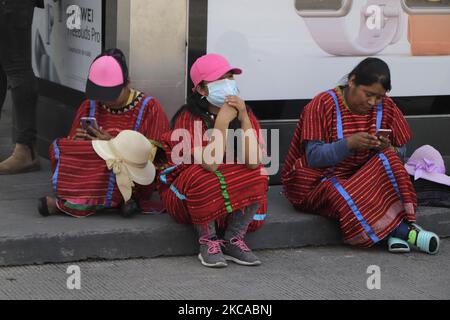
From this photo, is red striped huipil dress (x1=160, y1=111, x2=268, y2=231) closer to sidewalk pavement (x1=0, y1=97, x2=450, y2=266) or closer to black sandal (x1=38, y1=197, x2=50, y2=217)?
sidewalk pavement (x1=0, y1=97, x2=450, y2=266)

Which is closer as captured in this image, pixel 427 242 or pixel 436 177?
pixel 427 242

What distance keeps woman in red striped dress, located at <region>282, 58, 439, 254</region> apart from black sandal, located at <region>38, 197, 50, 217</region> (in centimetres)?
135

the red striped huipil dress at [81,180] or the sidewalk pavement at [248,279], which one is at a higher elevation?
the red striped huipil dress at [81,180]

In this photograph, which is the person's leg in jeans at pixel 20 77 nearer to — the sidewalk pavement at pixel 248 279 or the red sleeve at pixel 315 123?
the sidewalk pavement at pixel 248 279

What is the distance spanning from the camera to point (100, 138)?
518 centimetres

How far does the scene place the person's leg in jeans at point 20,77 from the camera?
19.3 ft

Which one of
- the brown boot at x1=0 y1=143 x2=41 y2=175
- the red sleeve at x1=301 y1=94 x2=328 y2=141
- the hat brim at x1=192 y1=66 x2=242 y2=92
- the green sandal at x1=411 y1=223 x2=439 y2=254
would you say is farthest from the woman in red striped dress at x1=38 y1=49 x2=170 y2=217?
the green sandal at x1=411 y1=223 x2=439 y2=254

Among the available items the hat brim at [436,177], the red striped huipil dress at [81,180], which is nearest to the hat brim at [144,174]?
the red striped huipil dress at [81,180]

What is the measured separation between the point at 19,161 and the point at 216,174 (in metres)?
1.77

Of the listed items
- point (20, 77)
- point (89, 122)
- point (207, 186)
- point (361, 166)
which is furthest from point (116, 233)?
point (20, 77)

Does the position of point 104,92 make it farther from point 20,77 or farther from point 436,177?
point 436,177

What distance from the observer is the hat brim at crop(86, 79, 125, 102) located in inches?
203

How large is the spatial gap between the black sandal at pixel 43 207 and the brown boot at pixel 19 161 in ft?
3.45
